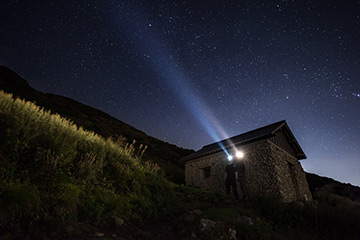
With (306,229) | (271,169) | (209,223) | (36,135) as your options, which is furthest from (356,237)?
(36,135)

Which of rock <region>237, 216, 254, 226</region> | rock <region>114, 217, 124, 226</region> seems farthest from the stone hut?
rock <region>114, 217, 124, 226</region>

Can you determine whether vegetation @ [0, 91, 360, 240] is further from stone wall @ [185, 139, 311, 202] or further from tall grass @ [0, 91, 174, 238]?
stone wall @ [185, 139, 311, 202]

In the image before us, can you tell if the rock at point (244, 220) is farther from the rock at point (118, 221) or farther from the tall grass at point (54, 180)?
the rock at point (118, 221)

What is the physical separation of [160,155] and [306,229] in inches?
874

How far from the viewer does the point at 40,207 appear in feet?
9.16

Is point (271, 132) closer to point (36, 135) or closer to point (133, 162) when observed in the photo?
point (133, 162)

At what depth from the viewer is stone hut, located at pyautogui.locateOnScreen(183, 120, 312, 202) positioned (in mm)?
10492

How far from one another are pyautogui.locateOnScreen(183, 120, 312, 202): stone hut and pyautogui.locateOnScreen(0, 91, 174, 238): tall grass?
6819mm

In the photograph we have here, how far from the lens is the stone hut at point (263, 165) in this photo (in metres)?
10.5

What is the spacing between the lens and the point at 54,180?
342 cm

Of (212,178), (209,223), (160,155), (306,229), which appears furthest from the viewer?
(160,155)

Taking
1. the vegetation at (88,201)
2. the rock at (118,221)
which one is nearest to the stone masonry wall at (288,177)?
the vegetation at (88,201)

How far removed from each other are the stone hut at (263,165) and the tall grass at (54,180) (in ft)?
22.4

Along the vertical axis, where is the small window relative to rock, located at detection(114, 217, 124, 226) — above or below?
above
